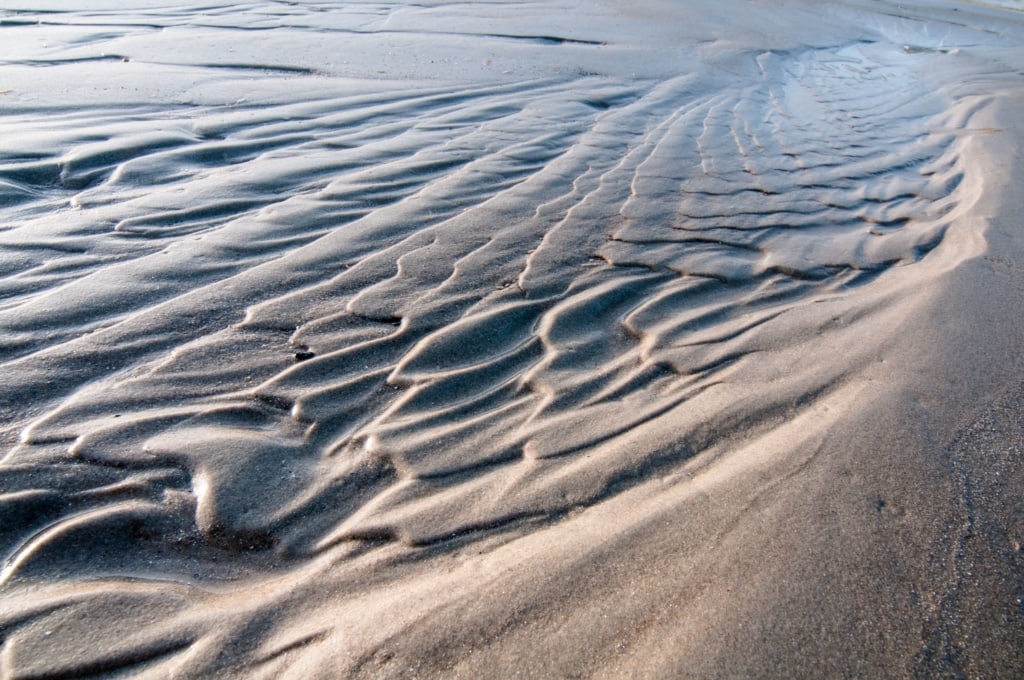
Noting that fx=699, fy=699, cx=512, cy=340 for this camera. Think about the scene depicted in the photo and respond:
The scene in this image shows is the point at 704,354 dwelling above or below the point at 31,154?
below

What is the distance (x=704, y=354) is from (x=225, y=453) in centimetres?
147

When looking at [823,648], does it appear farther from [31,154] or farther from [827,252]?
[31,154]

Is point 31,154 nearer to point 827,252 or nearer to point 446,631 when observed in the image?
point 446,631

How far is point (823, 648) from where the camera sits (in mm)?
1254

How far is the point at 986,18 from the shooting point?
41.1ft

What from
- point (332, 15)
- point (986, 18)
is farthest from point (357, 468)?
point (986, 18)

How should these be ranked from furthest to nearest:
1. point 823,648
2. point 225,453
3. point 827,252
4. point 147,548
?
point 827,252, point 225,453, point 147,548, point 823,648

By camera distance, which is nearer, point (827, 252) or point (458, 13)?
point (827, 252)

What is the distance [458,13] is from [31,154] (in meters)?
5.58

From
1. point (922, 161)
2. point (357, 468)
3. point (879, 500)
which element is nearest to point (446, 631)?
point (357, 468)

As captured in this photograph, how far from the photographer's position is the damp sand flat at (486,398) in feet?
4.30

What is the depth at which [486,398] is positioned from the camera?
203 centimetres

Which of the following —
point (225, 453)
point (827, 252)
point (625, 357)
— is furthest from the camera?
point (827, 252)

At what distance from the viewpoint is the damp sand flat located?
131 centimetres
